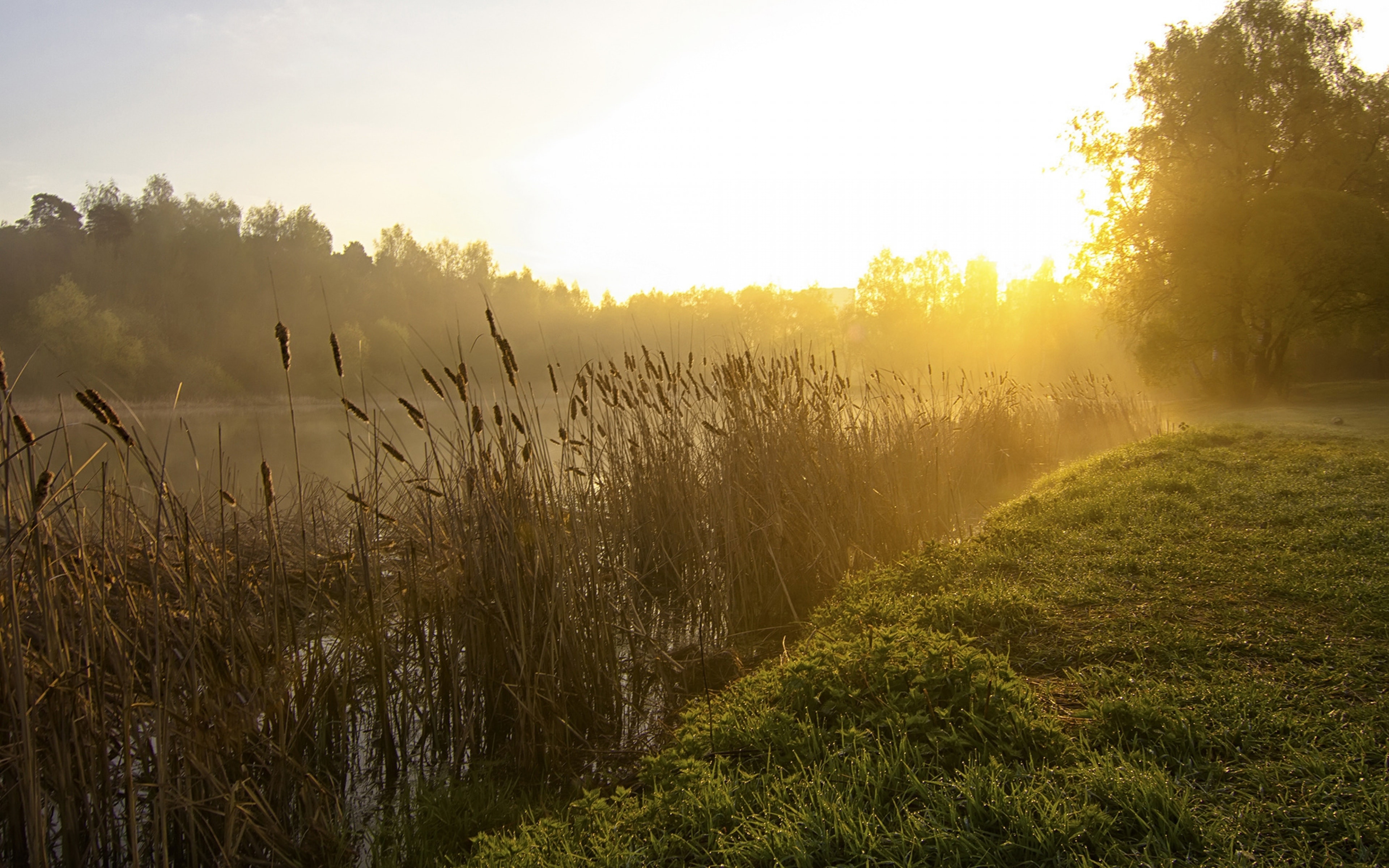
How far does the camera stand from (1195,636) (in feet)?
9.01

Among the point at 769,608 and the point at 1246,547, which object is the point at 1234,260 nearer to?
the point at 1246,547

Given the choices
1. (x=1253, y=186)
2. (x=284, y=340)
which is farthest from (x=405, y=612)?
(x=1253, y=186)

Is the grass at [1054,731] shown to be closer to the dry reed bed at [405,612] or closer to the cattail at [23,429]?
the dry reed bed at [405,612]

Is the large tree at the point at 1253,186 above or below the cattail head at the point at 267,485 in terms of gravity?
above

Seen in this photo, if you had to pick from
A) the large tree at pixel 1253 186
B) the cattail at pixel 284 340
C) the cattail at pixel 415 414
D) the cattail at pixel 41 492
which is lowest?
the cattail at pixel 41 492

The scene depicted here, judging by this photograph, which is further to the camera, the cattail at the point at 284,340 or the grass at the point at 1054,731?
the cattail at the point at 284,340

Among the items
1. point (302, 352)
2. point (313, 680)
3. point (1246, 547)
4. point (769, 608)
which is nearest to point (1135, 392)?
point (1246, 547)

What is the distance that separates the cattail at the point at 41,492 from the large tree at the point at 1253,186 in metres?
18.2

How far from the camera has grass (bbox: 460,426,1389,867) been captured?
1.76 m

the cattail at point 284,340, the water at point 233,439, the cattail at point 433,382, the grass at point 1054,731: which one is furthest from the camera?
the water at point 233,439

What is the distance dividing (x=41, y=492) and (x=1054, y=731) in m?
2.69

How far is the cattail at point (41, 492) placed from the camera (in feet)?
5.96

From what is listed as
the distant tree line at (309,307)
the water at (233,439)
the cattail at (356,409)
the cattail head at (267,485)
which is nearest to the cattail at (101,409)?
the water at (233,439)

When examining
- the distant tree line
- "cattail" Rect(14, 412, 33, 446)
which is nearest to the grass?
"cattail" Rect(14, 412, 33, 446)
